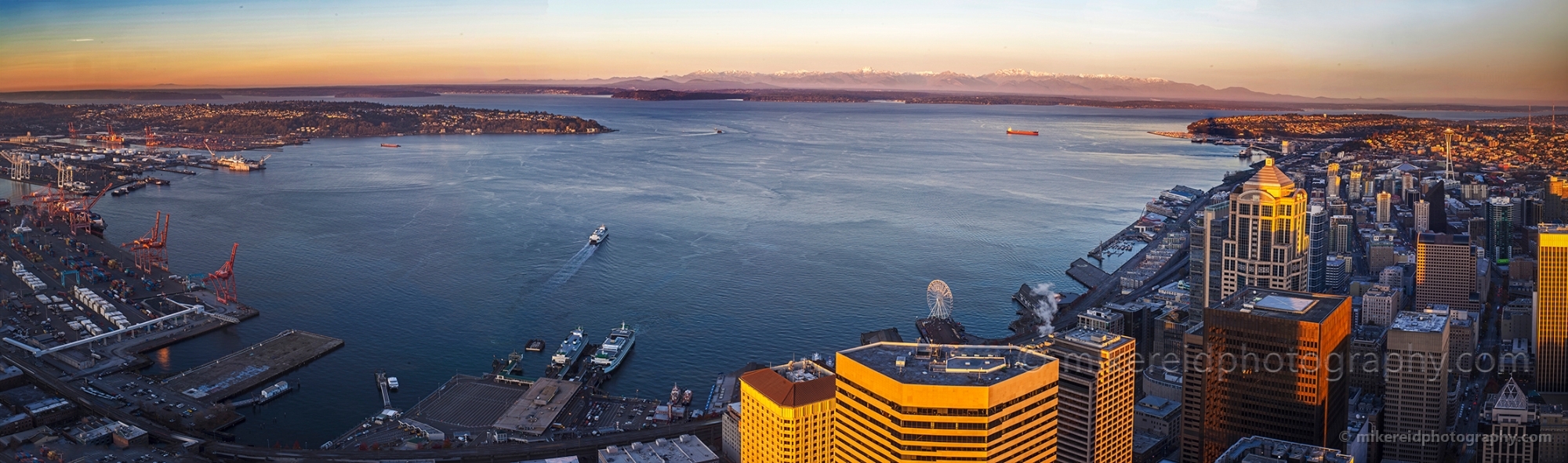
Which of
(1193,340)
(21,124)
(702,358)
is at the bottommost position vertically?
(702,358)

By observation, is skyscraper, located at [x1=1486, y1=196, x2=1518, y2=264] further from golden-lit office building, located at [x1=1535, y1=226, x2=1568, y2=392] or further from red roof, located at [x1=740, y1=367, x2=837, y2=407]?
red roof, located at [x1=740, y1=367, x2=837, y2=407]

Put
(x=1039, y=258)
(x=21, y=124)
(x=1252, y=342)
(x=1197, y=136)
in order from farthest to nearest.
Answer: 1. (x=1197, y=136)
2. (x=21, y=124)
3. (x=1039, y=258)
4. (x=1252, y=342)

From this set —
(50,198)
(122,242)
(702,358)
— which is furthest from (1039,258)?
(50,198)

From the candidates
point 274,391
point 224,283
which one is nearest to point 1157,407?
point 274,391

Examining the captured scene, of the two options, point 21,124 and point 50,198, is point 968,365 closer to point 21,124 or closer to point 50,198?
point 50,198

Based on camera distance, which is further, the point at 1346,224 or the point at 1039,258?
the point at 1039,258

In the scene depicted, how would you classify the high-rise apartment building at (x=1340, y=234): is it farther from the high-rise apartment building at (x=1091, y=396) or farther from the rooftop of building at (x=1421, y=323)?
the high-rise apartment building at (x=1091, y=396)
